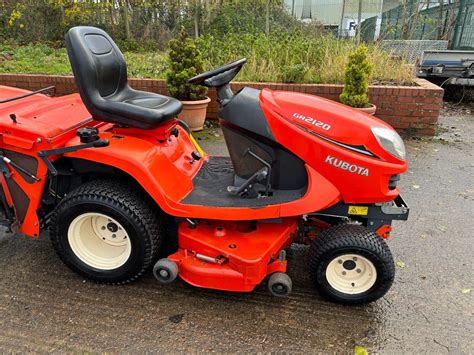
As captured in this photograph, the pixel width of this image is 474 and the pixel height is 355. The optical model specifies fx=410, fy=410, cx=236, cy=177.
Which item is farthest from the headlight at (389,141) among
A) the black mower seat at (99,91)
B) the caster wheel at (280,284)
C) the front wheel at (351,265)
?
the black mower seat at (99,91)

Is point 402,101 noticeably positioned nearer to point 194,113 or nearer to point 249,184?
point 194,113

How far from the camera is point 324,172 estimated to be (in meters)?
2.24

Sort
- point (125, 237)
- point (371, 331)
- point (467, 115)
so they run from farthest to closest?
point (467, 115)
point (125, 237)
point (371, 331)

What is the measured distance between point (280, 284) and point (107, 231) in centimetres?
109

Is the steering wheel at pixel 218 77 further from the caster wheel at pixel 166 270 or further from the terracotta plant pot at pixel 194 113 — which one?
the terracotta plant pot at pixel 194 113

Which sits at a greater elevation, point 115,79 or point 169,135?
point 115,79

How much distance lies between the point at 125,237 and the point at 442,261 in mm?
2119

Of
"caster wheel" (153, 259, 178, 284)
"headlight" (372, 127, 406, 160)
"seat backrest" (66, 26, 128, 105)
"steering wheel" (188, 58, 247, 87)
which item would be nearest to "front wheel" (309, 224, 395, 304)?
"headlight" (372, 127, 406, 160)

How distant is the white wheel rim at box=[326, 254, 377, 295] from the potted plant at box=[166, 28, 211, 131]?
3.28 meters

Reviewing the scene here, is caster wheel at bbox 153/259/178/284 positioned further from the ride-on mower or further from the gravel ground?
the gravel ground

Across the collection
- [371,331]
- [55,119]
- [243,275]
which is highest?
[55,119]

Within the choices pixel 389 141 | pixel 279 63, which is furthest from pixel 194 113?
pixel 389 141

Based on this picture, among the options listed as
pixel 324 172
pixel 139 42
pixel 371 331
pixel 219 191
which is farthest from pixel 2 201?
pixel 139 42

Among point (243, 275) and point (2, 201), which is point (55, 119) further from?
A: point (243, 275)
